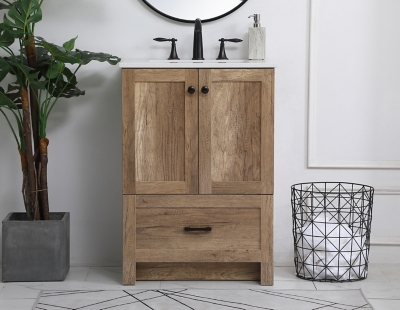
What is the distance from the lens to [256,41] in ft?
8.46

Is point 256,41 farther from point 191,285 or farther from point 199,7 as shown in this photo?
point 191,285

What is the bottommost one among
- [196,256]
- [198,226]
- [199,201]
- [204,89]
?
[196,256]

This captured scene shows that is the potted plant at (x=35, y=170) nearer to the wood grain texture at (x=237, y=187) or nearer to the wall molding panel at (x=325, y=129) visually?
the wood grain texture at (x=237, y=187)

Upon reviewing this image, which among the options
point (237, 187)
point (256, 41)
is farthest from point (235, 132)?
point (256, 41)

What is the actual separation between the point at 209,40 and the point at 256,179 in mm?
740

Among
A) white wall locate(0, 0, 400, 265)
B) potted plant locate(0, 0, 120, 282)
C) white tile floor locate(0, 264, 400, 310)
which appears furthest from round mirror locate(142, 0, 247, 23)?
white tile floor locate(0, 264, 400, 310)

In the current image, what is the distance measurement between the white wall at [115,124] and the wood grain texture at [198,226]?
1.34 ft

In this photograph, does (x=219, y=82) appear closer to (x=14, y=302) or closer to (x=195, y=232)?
(x=195, y=232)

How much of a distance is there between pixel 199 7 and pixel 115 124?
67 centimetres

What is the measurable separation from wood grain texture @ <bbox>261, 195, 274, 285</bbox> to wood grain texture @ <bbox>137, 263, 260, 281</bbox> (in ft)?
0.21

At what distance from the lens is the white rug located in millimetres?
2137

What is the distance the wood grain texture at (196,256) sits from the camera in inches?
93.5

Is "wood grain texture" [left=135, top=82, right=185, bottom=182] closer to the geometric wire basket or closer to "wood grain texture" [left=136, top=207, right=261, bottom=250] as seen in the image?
"wood grain texture" [left=136, top=207, right=261, bottom=250]

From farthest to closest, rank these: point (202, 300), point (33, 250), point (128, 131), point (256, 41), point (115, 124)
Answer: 1. point (115, 124)
2. point (256, 41)
3. point (33, 250)
4. point (128, 131)
5. point (202, 300)
